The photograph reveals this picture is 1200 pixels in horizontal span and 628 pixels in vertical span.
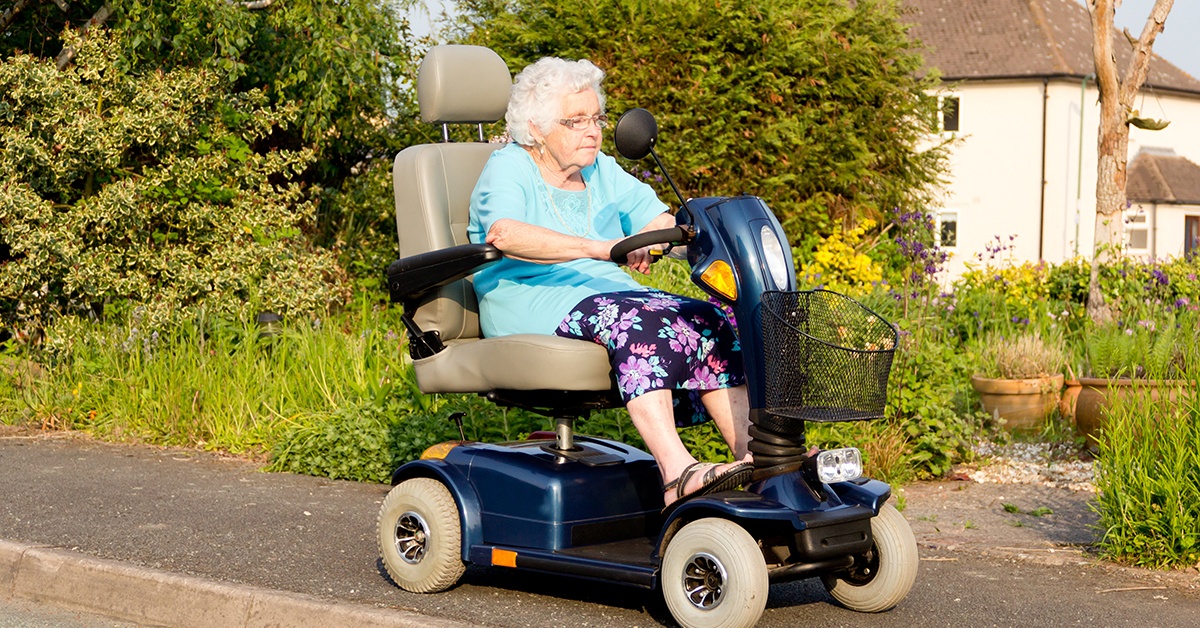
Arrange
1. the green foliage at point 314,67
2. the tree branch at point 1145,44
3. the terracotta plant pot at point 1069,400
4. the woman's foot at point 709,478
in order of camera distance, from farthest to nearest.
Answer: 1. the tree branch at point 1145,44
2. the green foliage at point 314,67
3. the terracotta plant pot at point 1069,400
4. the woman's foot at point 709,478

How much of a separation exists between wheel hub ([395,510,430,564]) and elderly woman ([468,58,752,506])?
2.07 ft

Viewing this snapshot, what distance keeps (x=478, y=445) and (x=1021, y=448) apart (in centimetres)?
349

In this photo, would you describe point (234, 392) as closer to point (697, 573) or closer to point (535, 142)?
point (535, 142)

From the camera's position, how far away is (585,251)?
4.01m

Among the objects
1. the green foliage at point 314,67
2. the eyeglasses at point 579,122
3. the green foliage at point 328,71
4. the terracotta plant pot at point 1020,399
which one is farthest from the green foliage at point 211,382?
the terracotta plant pot at point 1020,399

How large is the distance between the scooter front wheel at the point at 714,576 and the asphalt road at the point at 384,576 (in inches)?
10.6

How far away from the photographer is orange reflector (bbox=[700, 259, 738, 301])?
12.5 ft

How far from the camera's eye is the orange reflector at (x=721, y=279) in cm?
380

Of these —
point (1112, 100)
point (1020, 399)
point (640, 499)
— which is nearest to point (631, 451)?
point (640, 499)

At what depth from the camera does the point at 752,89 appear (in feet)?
32.8

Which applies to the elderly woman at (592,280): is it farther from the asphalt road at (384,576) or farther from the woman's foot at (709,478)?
the asphalt road at (384,576)

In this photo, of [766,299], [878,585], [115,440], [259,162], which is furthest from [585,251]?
[259,162]

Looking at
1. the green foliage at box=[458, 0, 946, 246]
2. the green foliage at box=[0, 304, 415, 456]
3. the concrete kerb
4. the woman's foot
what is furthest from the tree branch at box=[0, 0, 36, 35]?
the woman's foot

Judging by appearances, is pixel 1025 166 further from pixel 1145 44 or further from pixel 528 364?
pixel 528 364
